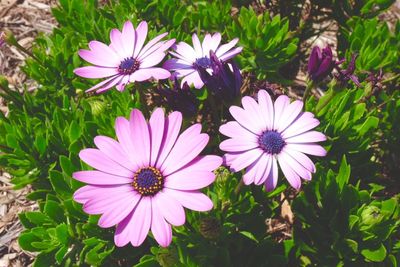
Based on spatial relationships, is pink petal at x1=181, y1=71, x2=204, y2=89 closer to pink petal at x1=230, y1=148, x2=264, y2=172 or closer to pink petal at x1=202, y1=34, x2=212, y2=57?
pink petal at x1=202, y1=34, x2=212, y2=57

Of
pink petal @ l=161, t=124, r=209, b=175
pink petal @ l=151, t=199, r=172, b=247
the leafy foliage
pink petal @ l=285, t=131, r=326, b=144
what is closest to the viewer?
pink petal @ l=151, t=199, r=172, b=247

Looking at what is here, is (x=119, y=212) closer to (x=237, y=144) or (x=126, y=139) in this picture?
(x=126, y=139)

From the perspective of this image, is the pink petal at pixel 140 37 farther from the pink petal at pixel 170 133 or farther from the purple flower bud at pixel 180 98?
the pink petal at pixel 170 133

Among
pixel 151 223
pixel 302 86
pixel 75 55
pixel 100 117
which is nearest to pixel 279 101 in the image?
pixel 151 223

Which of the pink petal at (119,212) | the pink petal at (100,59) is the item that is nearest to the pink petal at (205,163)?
the pink petal at (119,212)

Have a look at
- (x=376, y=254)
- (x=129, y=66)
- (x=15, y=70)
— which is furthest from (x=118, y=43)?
(x=15, y=70)

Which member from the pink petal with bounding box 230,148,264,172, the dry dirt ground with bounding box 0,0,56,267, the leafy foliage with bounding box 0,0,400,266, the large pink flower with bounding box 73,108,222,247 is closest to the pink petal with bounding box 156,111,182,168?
the large pink flower with bounding box 73,108,222,247
